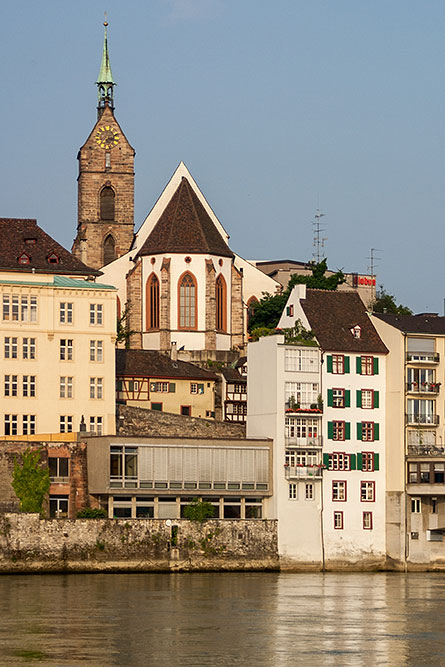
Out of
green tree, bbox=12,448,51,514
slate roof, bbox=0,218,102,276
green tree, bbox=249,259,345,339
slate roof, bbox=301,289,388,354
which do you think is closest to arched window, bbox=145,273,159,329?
green tree, bbox=249,259,345,339

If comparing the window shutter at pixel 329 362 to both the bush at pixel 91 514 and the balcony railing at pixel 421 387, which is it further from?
the bush at pixel 91 514

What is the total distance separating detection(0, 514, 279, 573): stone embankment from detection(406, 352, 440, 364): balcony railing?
46.8 feet

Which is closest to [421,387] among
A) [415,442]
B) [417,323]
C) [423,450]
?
[415,442]

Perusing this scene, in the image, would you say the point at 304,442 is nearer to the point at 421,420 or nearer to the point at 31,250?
the point at 421,420

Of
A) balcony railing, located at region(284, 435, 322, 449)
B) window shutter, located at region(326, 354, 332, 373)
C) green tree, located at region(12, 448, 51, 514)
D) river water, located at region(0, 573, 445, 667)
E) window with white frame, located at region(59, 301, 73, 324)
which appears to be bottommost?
river water, located at region(0, 573, 445, 667)

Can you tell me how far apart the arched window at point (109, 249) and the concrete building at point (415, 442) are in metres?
59.3

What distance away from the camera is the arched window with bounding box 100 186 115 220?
166750 millimetres

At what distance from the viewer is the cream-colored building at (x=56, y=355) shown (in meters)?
107

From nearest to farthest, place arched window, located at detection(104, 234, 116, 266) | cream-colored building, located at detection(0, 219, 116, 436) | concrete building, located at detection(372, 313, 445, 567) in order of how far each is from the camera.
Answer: concrete building, located at detection(372, 313, 445, 567)
cream-colored building, located at detection(0, 219, 116, 436)
arched window, located at detection(104, 234, 116, 266)

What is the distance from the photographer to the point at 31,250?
116250 mm

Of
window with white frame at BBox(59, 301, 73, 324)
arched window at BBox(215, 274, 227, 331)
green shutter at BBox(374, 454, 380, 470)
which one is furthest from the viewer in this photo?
arched window at BBox(215, 274, 227, 331)

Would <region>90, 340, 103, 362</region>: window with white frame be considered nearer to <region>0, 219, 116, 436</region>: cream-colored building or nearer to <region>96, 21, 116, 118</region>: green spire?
<region>0, 219, 116, 436</region>: cream-colored building

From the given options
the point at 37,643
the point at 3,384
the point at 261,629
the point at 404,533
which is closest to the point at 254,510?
the point at 404,533

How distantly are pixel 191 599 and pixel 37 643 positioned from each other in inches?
724
